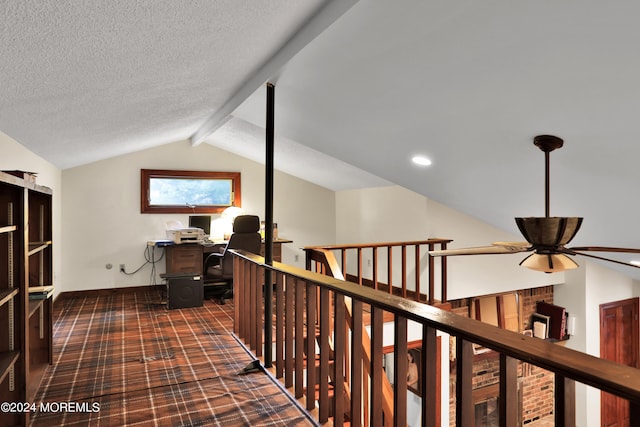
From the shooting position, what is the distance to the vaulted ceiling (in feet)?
5.38

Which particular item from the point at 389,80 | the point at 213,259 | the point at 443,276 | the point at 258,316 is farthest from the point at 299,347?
the point at 213,259

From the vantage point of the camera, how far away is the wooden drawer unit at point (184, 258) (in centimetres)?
565

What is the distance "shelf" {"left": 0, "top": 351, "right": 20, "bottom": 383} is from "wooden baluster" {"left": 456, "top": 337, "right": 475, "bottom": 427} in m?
1.90

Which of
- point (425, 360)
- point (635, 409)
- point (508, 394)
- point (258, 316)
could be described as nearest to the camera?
point (635, 409)

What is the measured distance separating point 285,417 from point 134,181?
486cm

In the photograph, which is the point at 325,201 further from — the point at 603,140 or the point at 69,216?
the point at 603,140

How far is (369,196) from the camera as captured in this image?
668cm

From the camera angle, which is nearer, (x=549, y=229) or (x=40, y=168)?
(x=549, y=229)

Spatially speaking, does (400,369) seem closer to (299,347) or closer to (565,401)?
(565,401)

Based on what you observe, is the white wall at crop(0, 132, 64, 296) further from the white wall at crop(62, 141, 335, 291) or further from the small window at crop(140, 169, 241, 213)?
the small window at crop(140, 169, 241, 213)

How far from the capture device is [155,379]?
2.95 metres

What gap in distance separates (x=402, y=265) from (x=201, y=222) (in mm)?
3267

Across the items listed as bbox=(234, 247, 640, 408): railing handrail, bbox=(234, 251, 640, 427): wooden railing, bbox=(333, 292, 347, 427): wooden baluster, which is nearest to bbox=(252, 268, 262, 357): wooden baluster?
bbox=(234, 251, 640, 427): wooden railing

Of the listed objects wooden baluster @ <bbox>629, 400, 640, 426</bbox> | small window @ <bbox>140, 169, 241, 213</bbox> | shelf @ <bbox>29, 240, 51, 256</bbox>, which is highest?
small window @ <bbox>140, 169, 241, 213</bbox>
